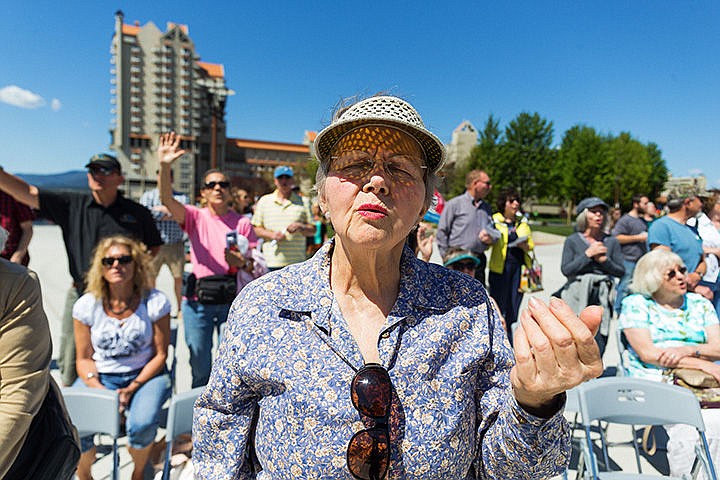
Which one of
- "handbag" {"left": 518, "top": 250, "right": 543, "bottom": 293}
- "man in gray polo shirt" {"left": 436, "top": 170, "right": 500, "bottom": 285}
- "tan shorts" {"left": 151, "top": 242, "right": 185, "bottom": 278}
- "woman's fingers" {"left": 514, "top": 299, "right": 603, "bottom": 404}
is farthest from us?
"tan shorts" {"left": 151, "top": 242, "right": 185, "bottom": 278}

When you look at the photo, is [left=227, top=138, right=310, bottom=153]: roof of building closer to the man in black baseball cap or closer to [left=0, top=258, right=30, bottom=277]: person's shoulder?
the man in black baseball cap

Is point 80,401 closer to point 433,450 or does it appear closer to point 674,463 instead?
point 433,450

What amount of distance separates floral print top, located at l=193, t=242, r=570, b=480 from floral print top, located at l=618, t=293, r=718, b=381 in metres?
2.89

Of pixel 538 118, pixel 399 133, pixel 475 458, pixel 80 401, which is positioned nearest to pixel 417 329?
pixel 475 458

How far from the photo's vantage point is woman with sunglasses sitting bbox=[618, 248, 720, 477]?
3.37 m

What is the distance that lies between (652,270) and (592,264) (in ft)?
4.23

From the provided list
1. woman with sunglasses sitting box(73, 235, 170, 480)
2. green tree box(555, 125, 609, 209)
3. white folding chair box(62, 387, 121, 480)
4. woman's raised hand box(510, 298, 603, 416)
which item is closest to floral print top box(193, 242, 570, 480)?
woman's raised hand box(510, 298, 603, 416)

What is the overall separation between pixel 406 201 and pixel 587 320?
578 mm

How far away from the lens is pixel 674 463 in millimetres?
2898

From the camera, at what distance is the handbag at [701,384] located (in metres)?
3.07

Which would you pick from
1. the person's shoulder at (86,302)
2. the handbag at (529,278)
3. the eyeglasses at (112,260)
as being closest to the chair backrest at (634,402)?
the handbag at (529,278)

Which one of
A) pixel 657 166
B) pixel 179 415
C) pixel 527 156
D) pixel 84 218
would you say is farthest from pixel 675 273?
pixel 657 166

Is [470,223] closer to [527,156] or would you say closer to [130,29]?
[527,156]

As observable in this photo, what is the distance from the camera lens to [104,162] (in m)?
3.62
